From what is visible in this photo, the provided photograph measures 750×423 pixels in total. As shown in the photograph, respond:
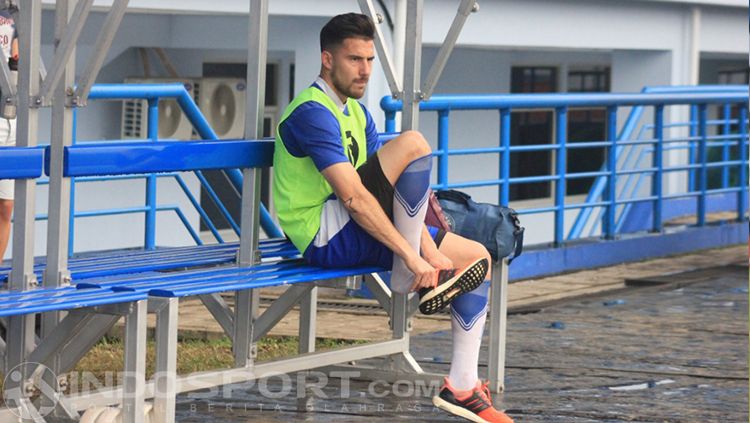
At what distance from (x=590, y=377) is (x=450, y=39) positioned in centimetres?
157

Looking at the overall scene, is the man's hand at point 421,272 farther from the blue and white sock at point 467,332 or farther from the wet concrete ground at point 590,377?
the wet concrete ground at point 590,377

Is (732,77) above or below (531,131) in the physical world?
above

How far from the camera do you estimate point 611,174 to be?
1125 cm

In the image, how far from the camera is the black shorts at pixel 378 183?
20.0ft

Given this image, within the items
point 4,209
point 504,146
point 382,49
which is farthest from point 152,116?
point 504,146

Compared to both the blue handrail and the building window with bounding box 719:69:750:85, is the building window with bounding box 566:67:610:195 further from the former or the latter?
the blue handrail

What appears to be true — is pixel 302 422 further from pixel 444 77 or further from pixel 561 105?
pixel 444 77

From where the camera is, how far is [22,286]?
547cm

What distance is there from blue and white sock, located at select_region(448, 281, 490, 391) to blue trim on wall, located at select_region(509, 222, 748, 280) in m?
4.16

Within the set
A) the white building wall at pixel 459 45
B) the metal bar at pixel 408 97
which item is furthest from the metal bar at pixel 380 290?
the white building wall at pixel 459 45

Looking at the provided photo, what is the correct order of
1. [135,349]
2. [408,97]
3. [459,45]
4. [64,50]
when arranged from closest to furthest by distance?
[135,349]
[64,50]
[408,97]
[459,45]

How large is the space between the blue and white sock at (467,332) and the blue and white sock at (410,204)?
0.24 metres

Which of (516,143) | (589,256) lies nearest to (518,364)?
(589,256)

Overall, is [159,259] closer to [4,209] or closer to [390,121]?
[4,209]
